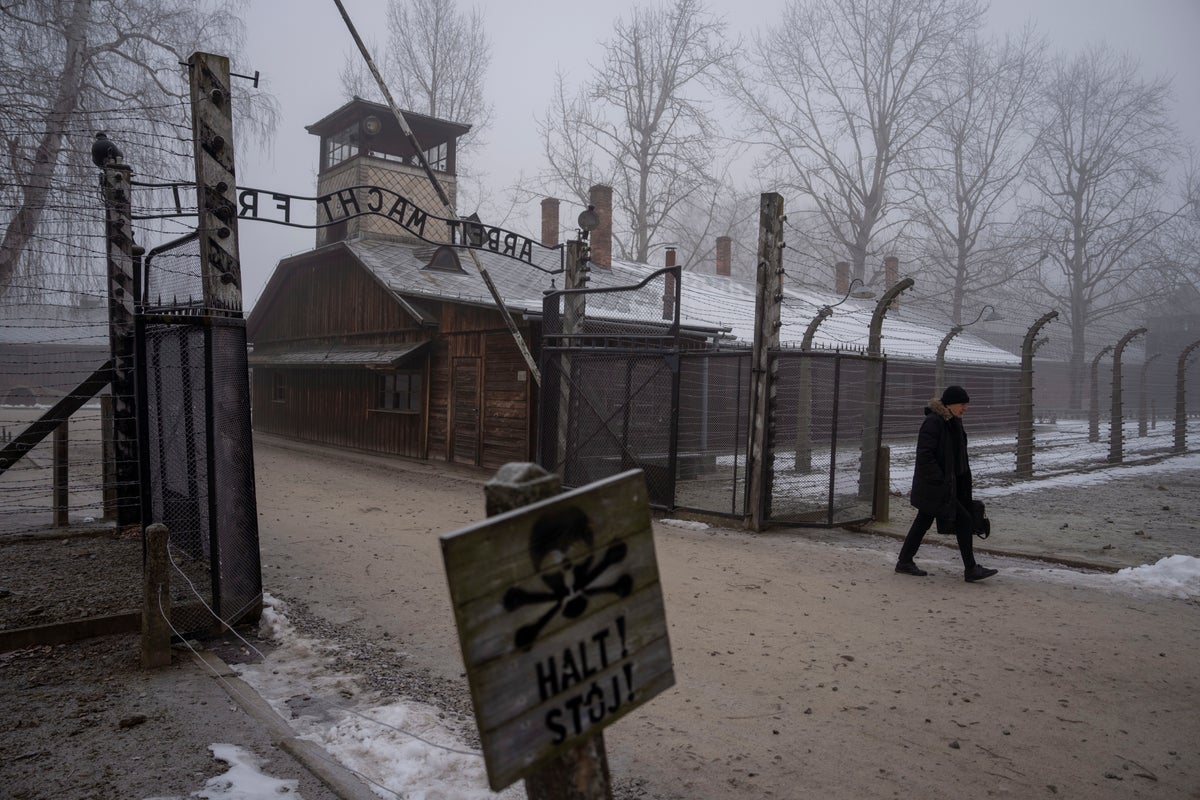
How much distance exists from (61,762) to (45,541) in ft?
16.0

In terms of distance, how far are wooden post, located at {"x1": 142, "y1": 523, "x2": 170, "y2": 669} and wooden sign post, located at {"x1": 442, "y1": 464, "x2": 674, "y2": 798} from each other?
3601 millimetres

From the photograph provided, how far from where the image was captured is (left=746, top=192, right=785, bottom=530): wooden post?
29.8 feet

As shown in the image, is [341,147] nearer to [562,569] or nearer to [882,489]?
[882,489]

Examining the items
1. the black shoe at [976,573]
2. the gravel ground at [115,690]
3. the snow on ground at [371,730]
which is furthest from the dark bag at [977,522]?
the snow on ground at [371,730]

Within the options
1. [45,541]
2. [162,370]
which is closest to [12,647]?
[162,370]

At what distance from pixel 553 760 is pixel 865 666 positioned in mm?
3556

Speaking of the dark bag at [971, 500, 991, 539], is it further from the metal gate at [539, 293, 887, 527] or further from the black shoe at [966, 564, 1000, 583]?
the metal gate at [539, 293, 887, 527]

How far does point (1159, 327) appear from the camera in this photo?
113ft

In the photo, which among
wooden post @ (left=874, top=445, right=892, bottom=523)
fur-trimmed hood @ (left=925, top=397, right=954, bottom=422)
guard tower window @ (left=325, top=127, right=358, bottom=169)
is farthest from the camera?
guard tower window @ (left=325, top=127, right=358, bottom=169)

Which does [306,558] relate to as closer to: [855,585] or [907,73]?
[855,585]

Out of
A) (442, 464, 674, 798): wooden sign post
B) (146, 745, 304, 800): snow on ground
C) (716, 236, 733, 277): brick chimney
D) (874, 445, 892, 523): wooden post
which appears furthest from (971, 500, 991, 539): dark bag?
(716, 236, 733, 277): brick chimney

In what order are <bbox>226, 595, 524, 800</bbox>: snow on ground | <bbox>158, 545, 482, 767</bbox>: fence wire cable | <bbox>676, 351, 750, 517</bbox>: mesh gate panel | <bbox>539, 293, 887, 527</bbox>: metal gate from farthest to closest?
<bbox>676, 351, 750, 517</bbox>: mesh gate panel, <bbox>539, 293, 887, 527</bbox>: metal gate, <bbox>158, 545, 482, 767</bbox>: fence wire cable, <bbox>226, 595, 524, 800</bbox>: snow on ground

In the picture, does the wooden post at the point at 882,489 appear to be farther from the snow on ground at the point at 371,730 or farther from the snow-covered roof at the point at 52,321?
the snow-covered roof at the point at 52,321

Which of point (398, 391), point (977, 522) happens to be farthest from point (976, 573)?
point (398, 391)
